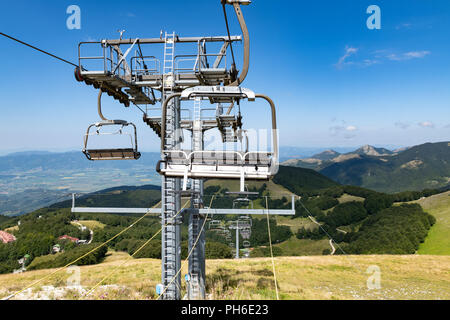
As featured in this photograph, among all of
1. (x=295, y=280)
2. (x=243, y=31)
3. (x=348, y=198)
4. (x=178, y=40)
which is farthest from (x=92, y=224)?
(x=243, y=31)

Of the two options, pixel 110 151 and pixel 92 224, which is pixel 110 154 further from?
pixel 92 224

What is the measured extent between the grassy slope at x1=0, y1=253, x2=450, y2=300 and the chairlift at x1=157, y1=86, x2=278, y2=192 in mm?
7909

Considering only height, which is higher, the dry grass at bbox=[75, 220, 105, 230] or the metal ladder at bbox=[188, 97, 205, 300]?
the metal ladder at bbox=[188, 97, 205, 300]

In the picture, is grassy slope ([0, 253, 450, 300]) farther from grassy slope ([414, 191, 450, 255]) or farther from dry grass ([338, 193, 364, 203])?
dry grass ([338, 193, 364, 203])

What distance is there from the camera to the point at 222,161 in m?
7.68

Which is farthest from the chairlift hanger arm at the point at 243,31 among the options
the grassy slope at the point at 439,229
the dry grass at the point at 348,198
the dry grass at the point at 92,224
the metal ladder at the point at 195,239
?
the dry grass at the point at 348,198

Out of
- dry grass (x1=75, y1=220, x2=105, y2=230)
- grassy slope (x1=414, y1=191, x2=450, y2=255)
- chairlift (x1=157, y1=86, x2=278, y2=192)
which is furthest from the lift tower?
dry grass (x1=75, y1=220, x2=105, y2=230)

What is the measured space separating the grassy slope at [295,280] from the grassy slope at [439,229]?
2363 inches

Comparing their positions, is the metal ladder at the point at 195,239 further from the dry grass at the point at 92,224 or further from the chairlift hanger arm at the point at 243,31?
the dry grass at the point at 92,224

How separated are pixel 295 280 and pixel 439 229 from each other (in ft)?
288

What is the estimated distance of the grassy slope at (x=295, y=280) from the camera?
47.8 feet

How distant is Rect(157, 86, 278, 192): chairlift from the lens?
284 inches
